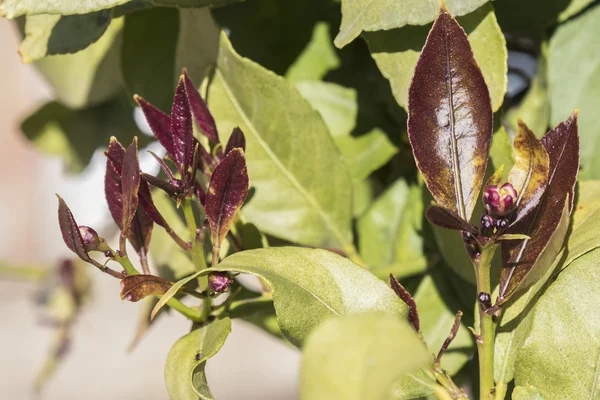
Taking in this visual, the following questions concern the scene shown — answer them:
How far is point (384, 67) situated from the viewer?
352 millimetres

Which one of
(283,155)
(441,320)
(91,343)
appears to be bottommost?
(91,343)

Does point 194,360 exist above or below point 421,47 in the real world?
below

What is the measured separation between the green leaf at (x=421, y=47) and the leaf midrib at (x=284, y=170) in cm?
8

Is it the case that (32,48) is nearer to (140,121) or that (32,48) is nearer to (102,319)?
(140,121)

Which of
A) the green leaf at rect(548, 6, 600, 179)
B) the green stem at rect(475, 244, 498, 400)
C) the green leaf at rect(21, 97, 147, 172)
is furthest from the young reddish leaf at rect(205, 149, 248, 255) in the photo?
the green leaf at rect(21, 97, 147, 172)

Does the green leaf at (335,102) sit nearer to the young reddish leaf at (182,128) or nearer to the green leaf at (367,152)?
the green leaf at (367,152)

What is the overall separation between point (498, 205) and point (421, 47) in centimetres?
11

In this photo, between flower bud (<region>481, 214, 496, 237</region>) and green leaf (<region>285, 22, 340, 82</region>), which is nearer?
flower bud (<region>481, 214, 496, 237</region>)

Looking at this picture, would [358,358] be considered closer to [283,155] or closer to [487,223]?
[487,223]

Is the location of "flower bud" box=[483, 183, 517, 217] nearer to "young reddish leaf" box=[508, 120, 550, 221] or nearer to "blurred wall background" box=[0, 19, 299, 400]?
"young reddish leaf" box=[508, 120, 550, 221]

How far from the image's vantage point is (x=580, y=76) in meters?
0.43

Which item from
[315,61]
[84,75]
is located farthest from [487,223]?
[84,75]

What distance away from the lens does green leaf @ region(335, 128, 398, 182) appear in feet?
1.46

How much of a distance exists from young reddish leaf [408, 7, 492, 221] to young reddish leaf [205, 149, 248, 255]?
8cm
